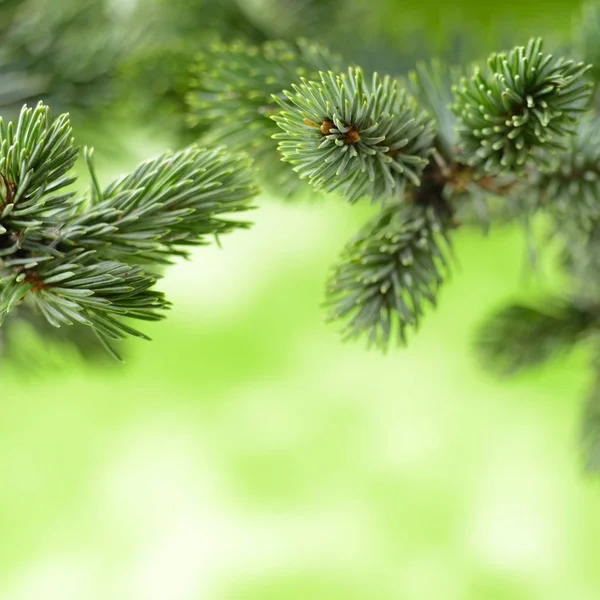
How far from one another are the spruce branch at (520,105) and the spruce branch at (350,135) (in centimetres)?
2

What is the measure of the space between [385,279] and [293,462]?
1.34 feet

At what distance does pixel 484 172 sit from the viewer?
255 mm

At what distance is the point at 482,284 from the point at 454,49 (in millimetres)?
393

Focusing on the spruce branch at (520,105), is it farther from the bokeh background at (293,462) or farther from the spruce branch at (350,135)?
the bokeh background at (293,462)

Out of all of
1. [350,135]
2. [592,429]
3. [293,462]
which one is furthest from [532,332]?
[293,462]

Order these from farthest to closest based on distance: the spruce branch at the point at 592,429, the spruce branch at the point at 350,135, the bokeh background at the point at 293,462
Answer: the bokeh background at the point at 293,462 → the spruce branch at the point at 592,429 → the spruce branch at the point at 350,135

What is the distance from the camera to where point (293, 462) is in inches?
24.6

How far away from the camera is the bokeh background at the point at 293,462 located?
1.87 ft

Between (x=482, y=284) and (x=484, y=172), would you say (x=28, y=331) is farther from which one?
(x=482, y=284)

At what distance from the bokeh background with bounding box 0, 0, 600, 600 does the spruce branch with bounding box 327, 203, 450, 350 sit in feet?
0.88

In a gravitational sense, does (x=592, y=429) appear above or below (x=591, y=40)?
below

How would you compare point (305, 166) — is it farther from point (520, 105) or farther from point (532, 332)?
point (532, 332)

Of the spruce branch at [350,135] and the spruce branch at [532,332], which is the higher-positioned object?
the spruce branch at [532,332]

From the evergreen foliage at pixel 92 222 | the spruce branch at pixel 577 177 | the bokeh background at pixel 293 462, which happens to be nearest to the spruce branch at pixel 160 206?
the evergreen foliage at pixel 92 222
